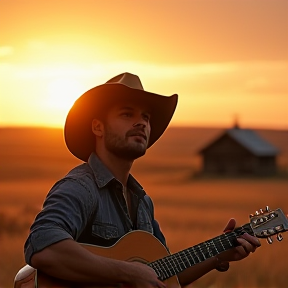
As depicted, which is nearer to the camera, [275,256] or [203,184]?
[275,256]

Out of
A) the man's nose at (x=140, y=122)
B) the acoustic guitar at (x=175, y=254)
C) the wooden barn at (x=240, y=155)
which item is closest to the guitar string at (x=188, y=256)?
the acoustic guitar at (x=175, y=254)

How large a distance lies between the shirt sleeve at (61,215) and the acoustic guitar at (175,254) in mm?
217

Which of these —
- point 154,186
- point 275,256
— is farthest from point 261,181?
point 275,256

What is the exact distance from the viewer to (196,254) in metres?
4.64

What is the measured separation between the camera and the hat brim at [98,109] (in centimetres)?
463

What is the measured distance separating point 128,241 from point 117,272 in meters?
0.23

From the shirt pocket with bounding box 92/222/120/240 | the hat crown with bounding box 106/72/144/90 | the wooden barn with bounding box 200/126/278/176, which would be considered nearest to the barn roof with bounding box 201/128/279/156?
the wooden barn with bounding box 200/126/278/176

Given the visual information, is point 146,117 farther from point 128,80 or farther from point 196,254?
point 196,254

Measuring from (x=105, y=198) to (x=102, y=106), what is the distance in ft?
1.70

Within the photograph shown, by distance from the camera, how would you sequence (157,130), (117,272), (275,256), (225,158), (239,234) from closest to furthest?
(117,272), (239,234), (157,130), (275,256), (225,158)

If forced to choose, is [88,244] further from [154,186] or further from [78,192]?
[154,186]

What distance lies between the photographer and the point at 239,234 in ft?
15.2

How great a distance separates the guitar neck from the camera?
179 inches

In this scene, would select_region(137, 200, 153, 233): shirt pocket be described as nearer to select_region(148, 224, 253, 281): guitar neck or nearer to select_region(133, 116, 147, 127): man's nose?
select_region(148, 224, 253, 281): guitar neck
